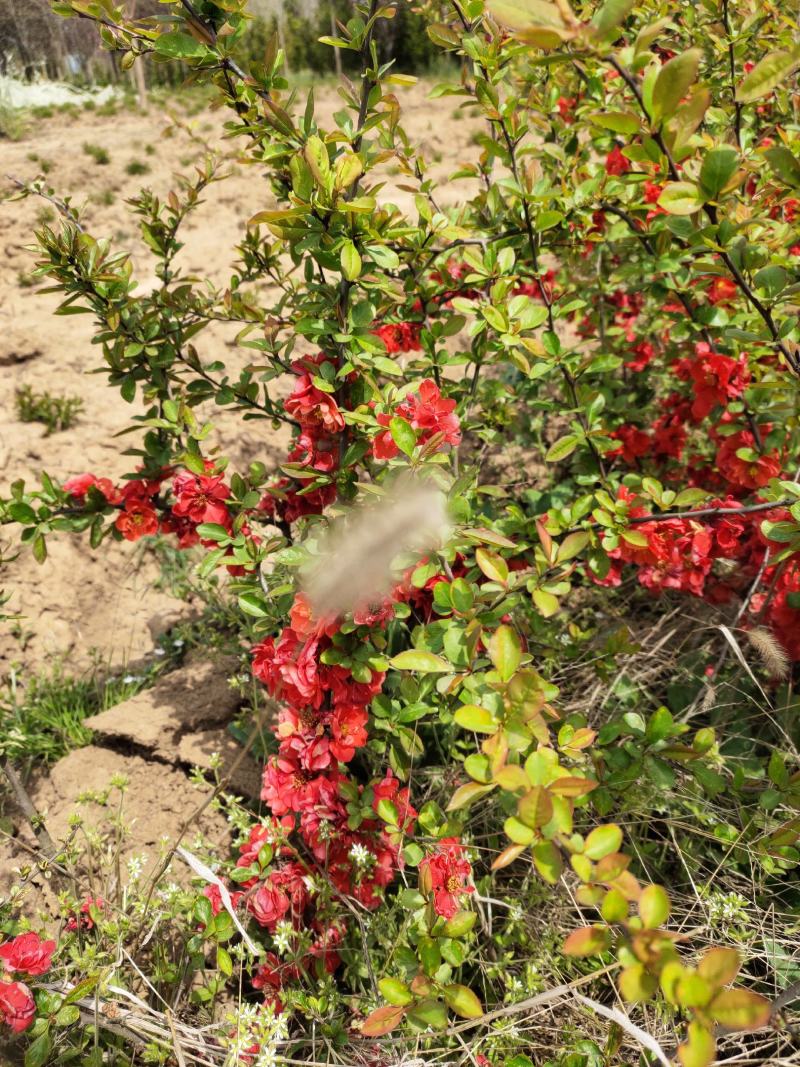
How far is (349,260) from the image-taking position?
1.09m

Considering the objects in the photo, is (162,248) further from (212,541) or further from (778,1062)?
(778,1062)

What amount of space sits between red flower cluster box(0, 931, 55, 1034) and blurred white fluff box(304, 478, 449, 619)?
652mm

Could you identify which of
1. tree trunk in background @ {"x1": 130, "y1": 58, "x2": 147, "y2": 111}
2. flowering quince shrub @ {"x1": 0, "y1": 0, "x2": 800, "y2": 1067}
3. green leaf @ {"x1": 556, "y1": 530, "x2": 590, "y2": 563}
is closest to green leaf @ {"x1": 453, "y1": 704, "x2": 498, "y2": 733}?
flowering quince shrub @ {"x1": 0, "y1": 0, "x2": 800, "y2": 1067}

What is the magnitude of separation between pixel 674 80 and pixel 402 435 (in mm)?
554

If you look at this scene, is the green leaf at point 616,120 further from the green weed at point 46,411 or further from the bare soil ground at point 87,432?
the green weed at point 46,411

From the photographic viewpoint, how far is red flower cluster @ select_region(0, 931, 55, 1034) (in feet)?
3.10

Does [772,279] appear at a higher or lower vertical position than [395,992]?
higher

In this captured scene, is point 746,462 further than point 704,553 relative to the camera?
Yes

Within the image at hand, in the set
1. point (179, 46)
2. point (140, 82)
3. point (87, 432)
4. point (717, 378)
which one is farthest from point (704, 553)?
point (140, 82)

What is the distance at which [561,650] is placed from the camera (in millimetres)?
1712

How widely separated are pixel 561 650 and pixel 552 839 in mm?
1005

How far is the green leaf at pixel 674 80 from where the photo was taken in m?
0.72

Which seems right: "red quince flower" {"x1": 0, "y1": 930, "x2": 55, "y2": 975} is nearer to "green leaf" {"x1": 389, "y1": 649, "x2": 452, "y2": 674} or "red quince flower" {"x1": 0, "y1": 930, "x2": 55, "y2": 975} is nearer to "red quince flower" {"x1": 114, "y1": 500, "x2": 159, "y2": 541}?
"green leaf" {"x1": 389, "y1": 649, "x2": 452, "y2": 674}

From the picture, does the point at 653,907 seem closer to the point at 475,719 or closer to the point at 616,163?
the point at 475,719
